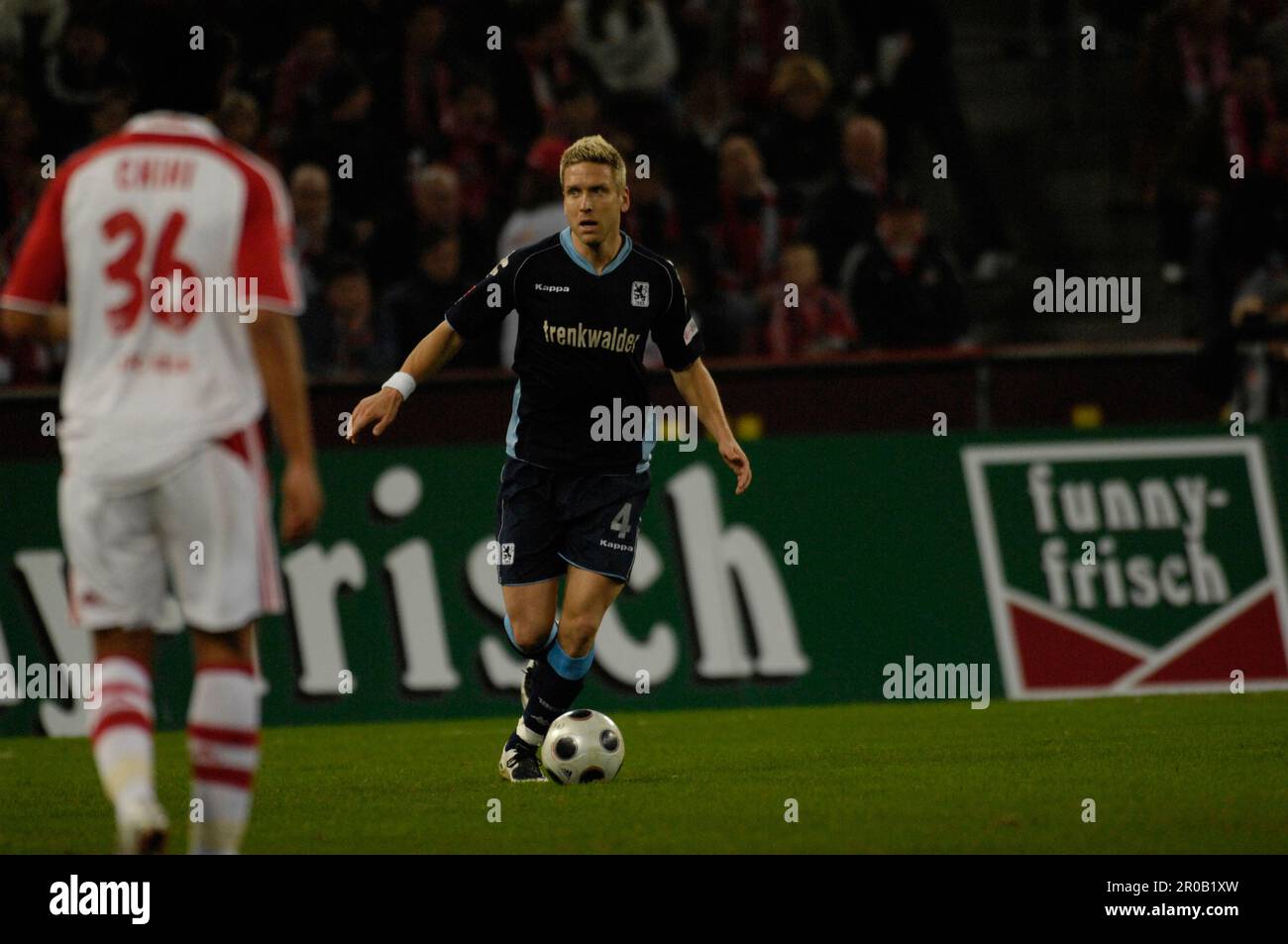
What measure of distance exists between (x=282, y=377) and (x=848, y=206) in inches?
399

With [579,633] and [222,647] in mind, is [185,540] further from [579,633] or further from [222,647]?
[579,633]

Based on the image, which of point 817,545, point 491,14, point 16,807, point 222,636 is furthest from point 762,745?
point 491,14

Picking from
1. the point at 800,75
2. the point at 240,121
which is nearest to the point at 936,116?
the point at 800,75

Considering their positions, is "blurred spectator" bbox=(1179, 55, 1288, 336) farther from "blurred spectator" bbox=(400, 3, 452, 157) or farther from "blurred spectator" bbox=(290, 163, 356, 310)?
"blurred spectator" bbox=(290, 163, 356, 310)

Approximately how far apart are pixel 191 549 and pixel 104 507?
0.82 ft

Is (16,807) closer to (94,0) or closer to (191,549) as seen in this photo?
(191,549)

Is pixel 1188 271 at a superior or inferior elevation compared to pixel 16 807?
superior

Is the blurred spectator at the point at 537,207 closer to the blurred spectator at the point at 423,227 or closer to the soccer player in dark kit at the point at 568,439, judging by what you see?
the blurred spectator at the point at 423,227

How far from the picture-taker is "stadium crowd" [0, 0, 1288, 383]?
14438 millimetres

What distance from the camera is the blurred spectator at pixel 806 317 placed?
14383 mm

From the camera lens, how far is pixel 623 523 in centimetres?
899

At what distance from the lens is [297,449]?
18.5 feet
